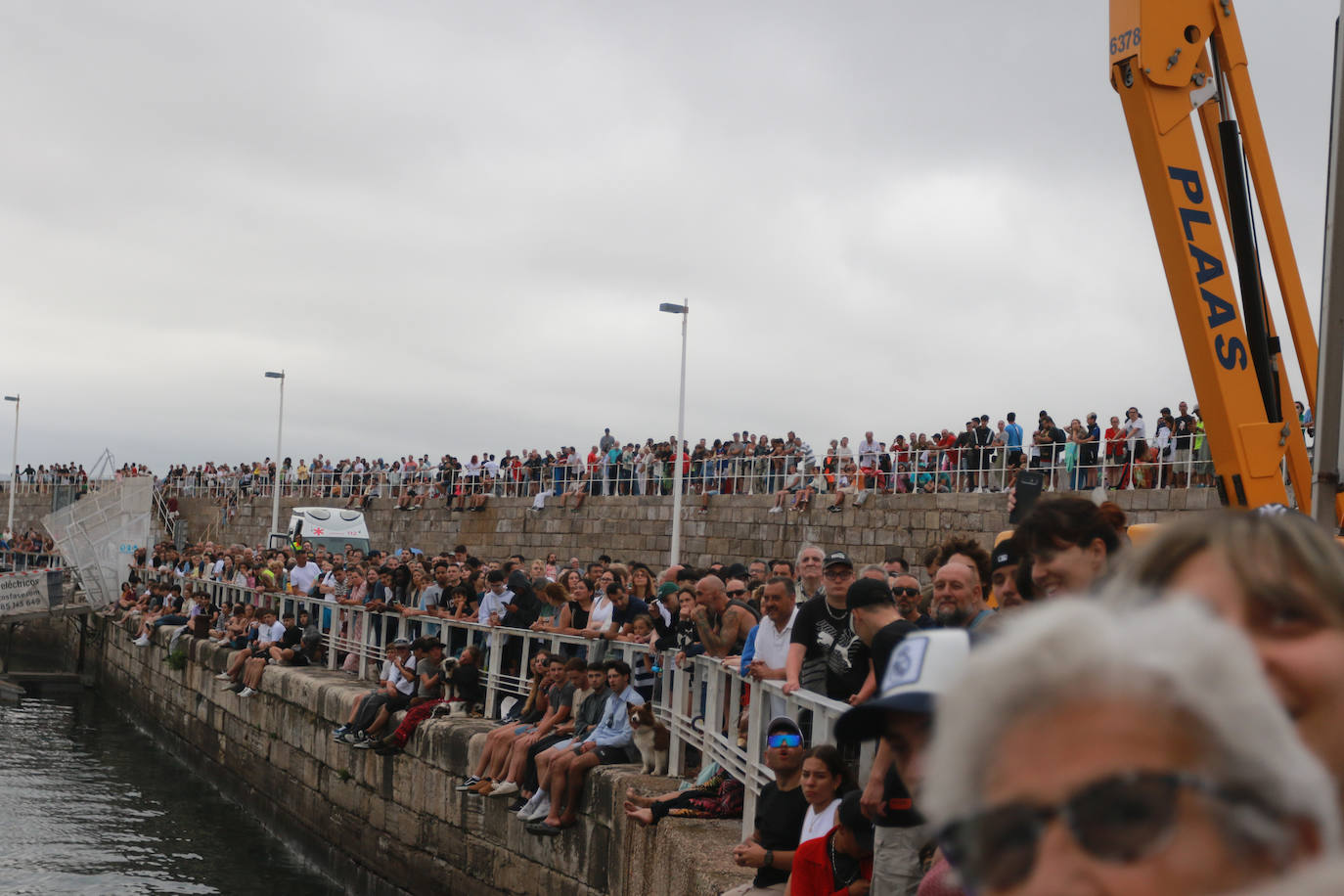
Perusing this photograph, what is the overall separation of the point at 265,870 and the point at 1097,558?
1398 centimetres

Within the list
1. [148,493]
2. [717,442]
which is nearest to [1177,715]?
[717,442]

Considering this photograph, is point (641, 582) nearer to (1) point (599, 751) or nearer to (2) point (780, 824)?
(1) point (599, 751)

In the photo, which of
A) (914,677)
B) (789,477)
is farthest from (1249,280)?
(789,477)

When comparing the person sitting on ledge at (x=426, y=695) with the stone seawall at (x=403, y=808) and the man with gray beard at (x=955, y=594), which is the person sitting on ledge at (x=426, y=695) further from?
the man with gray beard at (x=955, y=594)

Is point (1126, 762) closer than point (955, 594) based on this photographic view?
Yes

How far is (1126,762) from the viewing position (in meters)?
1.05

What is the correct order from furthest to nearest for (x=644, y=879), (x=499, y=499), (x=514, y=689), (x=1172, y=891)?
(x=499, y=499) < (x=514, y=689) < (x=644, y=879) < (x=1172, y=891)

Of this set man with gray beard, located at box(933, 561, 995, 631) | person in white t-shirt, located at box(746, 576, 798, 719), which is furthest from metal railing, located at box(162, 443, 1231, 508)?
man with gray beard, located at box(933, 561, 995, 631)

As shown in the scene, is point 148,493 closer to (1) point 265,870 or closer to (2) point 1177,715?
(1) point 265,870

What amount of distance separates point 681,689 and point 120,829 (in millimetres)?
10993

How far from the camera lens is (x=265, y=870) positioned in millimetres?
15164

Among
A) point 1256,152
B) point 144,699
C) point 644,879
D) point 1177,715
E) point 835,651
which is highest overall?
point 1256,152

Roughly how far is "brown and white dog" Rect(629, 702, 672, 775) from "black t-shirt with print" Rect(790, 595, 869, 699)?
9.27 feet

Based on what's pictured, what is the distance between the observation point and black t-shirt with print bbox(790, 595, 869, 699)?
242 inches
